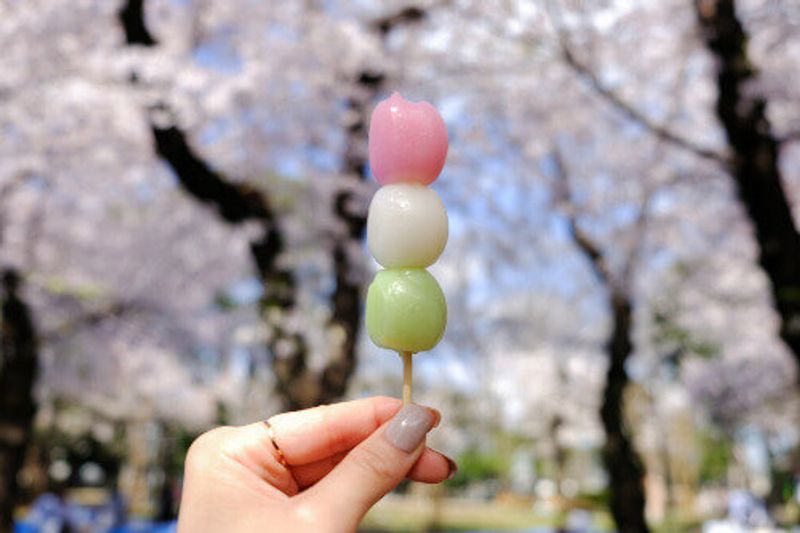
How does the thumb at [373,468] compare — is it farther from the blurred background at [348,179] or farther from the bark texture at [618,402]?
the bark texture at [618,402]

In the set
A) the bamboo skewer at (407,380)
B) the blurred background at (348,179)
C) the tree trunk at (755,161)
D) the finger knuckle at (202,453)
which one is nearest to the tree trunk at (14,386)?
the blurred background at (348,179)

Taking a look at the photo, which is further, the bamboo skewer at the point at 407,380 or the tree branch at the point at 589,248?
the tree branch at the point at 589,248

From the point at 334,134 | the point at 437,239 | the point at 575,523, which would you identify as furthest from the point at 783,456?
the point at 437,239

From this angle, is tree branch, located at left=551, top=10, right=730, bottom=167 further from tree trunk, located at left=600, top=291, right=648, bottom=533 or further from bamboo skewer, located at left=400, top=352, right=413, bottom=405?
bamboo skewer, located at left=400, top=352, right=413, bottom=405

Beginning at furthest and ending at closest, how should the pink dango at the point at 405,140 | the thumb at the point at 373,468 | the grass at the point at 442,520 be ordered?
the grass at the point at 442,520, the pink dango at the point at 405,140, the thumb at the point at 373,468

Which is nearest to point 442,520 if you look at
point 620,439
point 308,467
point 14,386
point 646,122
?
point 620,439

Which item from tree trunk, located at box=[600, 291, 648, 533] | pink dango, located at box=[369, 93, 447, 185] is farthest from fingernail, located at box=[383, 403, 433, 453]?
tree trunk, located at box=[600, 291, 648, 533]

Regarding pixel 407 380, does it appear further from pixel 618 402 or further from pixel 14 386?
pixel 14 386
